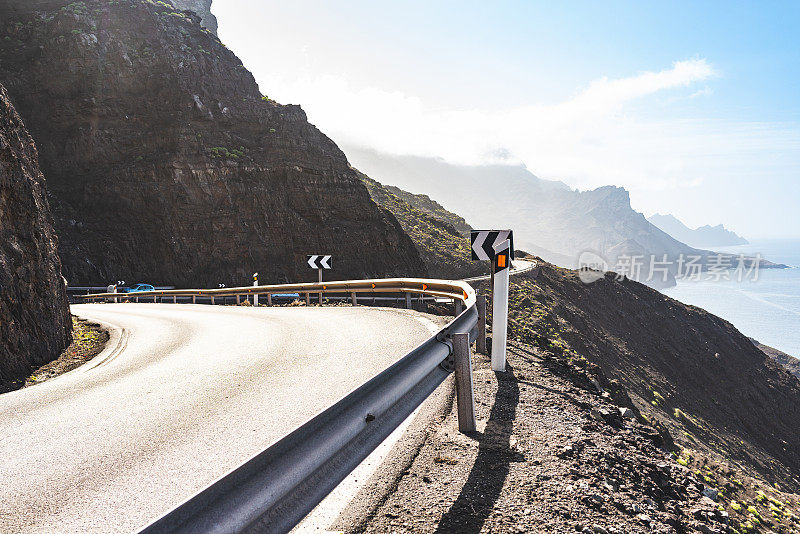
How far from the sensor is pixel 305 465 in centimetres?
196

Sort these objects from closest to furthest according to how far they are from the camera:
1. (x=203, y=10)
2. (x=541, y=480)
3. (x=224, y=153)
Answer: (x=541, y=480)
(x=224, y=153)
(x=203, y=10)

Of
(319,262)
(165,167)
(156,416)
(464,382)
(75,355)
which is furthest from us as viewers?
(165,167)

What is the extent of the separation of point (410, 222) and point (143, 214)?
33585 mm

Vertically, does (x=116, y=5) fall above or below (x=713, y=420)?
above

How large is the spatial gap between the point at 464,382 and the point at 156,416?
3.34 m

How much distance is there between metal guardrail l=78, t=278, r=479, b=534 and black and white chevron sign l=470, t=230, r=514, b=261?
3137 mm

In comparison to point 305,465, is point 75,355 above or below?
below

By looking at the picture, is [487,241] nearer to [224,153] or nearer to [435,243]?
[224,153]

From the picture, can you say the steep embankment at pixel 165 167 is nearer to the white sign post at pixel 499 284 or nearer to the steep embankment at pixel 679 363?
the steep embankment at pixel 679 363

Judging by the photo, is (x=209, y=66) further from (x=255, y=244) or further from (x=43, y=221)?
(x=43, y=221)

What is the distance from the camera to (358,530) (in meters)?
2.61

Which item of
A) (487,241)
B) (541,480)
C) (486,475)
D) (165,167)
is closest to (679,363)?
(487,241)

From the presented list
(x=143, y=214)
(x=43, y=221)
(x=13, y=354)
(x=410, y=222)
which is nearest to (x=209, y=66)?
(x=143, y=214)

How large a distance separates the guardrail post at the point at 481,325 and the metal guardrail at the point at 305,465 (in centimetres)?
297
